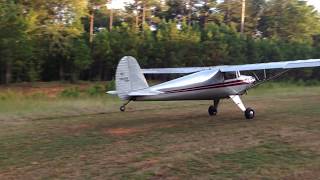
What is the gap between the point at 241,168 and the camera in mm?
8148

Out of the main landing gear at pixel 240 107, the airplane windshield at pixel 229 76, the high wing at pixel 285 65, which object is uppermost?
the high wing at pixel 285 65

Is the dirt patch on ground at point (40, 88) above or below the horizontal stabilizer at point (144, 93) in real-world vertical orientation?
below

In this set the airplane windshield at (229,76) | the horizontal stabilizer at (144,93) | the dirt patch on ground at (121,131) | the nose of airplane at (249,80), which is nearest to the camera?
the dirt patch on ground at (121,131)

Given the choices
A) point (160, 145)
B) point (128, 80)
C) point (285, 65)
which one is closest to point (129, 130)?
point (128, 80)

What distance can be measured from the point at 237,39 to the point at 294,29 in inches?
739

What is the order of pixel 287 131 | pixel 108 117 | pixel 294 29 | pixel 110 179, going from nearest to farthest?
pixel 110 179 → pixel 287 131 → pixel 108 117 → pixel 294 29

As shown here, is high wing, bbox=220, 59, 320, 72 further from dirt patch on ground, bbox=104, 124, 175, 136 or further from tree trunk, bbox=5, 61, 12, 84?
tree trunk, bbox=5, 61, 12, 84

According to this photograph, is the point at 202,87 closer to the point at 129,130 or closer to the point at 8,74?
the point at 129,130

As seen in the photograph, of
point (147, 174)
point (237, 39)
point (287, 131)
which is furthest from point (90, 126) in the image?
point (237, 39)

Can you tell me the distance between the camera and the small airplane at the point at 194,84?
46.0ft

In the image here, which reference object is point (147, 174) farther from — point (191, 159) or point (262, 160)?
point (262, 160)

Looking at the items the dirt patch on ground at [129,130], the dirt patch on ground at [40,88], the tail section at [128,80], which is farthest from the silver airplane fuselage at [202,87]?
the dirt patch on ground at [40,88]

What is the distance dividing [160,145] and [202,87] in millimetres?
5176

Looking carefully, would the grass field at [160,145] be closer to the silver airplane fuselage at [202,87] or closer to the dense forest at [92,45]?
the silver airplane fuselage at [202,87]
